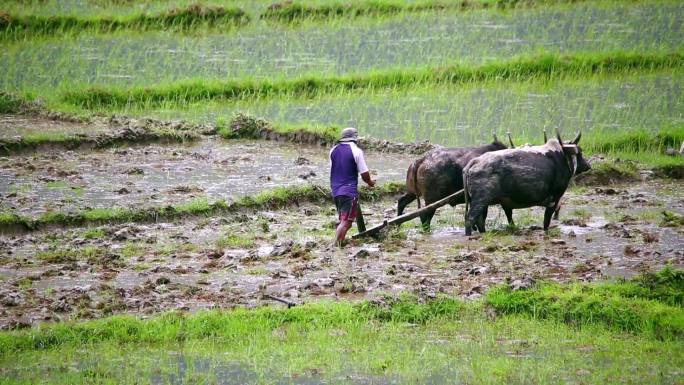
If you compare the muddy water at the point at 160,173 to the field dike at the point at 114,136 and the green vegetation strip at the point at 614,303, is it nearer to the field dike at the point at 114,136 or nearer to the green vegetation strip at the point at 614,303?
the field dike at the point at 114,136

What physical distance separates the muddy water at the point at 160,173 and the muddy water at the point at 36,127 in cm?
59

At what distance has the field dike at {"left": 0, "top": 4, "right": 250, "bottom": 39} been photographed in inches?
712

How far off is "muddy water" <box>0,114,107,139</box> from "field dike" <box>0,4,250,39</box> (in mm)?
3775

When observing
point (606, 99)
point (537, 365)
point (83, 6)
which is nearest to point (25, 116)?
point (83, 6)

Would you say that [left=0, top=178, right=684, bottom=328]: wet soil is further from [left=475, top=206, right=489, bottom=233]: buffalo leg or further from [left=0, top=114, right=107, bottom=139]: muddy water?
[left=0, top=114, right=107, bottom=139]: muddy water

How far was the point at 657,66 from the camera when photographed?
16.0 m

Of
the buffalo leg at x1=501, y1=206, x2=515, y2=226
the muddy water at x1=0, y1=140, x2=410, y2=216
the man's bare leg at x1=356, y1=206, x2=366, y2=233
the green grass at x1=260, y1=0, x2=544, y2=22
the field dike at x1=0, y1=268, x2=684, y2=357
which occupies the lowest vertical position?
the muddy water at x1=0, y1=140, x2=410, y2=216

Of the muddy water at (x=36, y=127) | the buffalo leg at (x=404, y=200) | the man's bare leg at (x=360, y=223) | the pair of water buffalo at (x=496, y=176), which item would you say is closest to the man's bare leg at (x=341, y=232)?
the man's bare leg at (x=360, y=223)

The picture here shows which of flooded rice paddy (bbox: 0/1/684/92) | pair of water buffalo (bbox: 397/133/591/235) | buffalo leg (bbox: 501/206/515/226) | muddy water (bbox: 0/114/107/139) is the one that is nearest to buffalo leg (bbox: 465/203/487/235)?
pair of water buffalo (bbox: 397/133/591/235)

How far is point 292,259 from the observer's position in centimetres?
942

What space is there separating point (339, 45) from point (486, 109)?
365 centimetres

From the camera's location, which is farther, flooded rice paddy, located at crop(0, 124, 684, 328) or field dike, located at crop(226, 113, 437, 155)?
field dike, located at crop(226, 113, 437, 155)

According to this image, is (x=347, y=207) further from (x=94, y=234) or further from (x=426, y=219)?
(x=94, y=234)

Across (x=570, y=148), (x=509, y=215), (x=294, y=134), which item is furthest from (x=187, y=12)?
(x=570, y=148)
